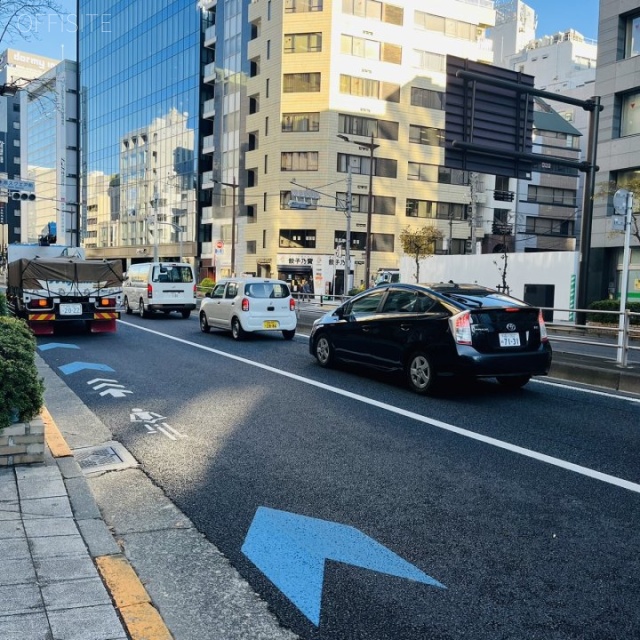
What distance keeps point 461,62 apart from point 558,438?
40.6 feet

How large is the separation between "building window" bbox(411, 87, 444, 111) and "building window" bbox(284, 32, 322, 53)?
9527 millimetres

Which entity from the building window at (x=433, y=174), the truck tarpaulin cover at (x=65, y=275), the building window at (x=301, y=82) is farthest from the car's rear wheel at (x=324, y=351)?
the building window at (x=433, y=174)

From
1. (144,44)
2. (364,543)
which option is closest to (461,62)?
(364,543)

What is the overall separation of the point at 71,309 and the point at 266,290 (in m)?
4.94

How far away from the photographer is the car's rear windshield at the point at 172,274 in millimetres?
22906

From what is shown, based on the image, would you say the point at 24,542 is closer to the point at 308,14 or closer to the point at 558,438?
the point at 558,438

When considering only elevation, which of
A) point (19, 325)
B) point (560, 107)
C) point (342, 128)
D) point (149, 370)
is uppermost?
point (560, 107)

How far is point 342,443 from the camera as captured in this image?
6230 millimetres

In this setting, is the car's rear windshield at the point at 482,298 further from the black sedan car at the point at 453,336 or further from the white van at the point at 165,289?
the white van at the point at 165,289

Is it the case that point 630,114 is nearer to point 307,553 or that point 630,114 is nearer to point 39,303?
point 39,303

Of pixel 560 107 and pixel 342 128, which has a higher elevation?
pixel 560 107

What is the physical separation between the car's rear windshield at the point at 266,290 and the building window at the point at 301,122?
4040 cm

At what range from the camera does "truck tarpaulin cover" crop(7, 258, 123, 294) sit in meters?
15.9

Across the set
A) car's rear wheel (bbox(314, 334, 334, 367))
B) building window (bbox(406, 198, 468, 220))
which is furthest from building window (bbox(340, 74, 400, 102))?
car's rear wheel (bbox(314, 334, 334, 367))
